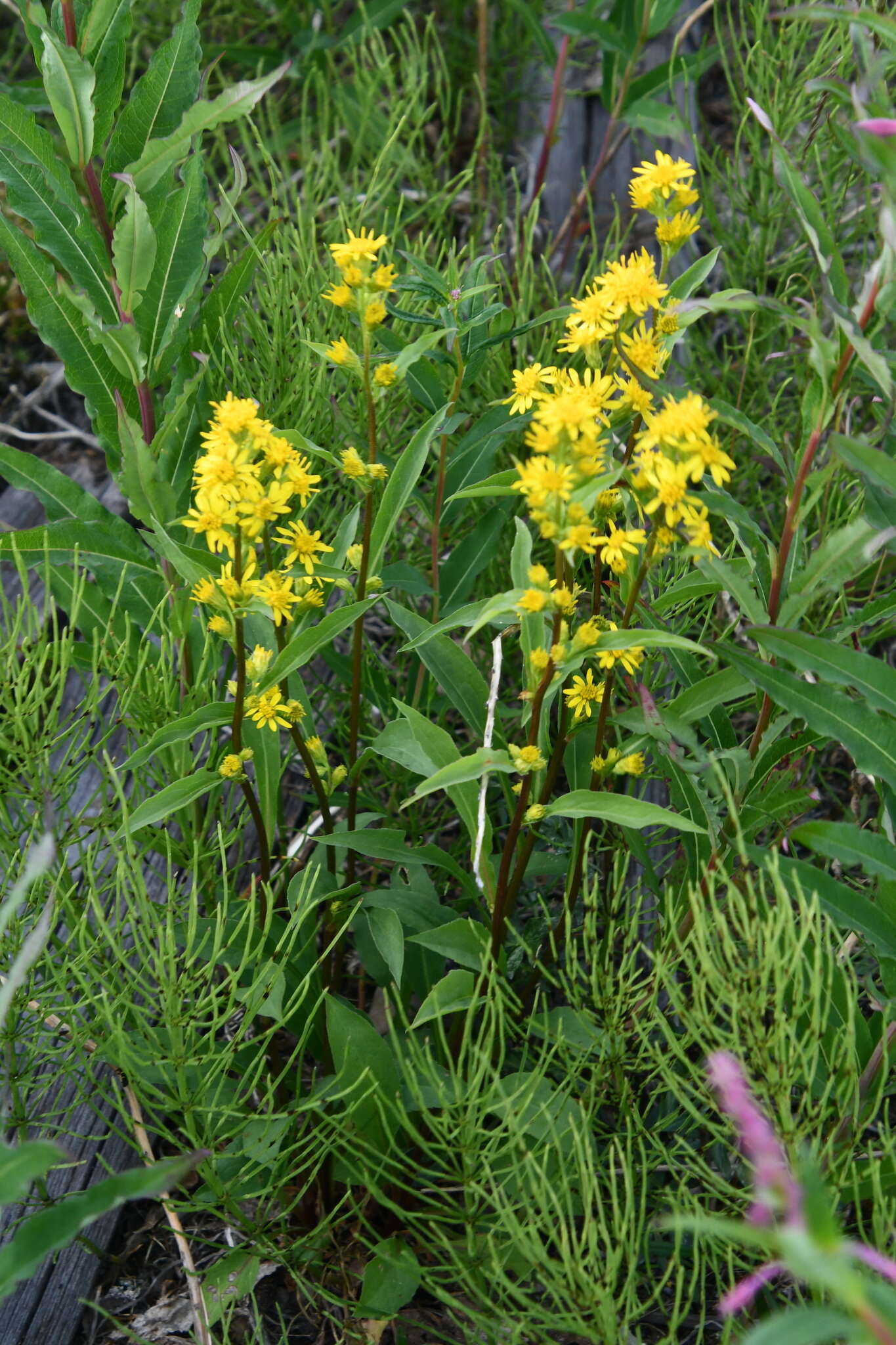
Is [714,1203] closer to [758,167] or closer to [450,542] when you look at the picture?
[450,542]

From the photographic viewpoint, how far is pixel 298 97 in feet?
10.8

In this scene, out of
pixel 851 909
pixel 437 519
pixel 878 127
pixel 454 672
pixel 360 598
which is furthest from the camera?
pixel 437 519

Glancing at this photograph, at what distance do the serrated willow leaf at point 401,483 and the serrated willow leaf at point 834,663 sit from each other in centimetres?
44

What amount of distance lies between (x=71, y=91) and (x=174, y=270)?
0.84ft

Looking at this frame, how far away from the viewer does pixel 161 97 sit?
1.62m

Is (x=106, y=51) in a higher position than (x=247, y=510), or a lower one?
higher

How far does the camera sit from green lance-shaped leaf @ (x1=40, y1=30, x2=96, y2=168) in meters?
1.50

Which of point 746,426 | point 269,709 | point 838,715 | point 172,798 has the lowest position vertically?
point 172,798

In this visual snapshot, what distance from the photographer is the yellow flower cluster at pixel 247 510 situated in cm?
114

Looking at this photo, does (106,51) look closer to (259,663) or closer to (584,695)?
(259,663)

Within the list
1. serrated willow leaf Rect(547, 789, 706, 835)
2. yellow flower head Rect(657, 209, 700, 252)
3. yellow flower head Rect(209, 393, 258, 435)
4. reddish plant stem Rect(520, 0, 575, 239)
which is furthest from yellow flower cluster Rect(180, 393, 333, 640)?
reddish plant stem Rect(520, 0, 575, 239)

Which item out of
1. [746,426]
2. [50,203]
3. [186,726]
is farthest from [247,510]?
[50,203]

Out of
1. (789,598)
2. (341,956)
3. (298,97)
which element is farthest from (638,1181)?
(298,97)

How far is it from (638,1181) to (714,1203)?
0.12m
